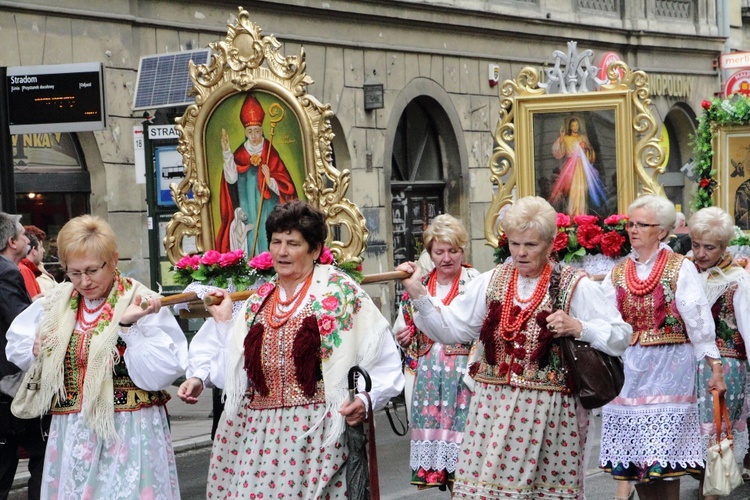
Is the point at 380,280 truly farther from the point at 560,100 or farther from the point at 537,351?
the point at 560,100

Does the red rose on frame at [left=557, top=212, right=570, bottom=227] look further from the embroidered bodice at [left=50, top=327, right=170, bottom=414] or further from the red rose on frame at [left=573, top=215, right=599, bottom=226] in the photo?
the embroidered bodice at [left=50, top=327, right=170, bottom=414]

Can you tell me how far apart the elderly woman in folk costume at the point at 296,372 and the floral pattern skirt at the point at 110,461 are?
0.90 ft

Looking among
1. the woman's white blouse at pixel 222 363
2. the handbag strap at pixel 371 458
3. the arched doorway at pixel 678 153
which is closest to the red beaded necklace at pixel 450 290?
the woman's white blouse at pixel 222 363

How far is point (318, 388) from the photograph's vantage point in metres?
5.78

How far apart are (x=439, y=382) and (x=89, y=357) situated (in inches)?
130

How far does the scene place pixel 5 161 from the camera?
11.5 meters

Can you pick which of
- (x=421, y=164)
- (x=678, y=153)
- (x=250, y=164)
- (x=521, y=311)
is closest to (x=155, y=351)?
(x=521, y=311)

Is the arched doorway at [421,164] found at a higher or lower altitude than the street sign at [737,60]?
lower

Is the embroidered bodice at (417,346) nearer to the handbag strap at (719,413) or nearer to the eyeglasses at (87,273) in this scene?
the handbag strap at (719,413)

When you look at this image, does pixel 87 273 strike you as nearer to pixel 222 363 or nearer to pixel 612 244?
pixel 222 363

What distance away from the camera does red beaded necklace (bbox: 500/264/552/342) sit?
625cm

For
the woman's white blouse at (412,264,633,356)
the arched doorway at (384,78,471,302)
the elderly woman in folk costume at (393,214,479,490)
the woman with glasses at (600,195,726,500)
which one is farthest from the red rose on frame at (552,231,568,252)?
the arched doorway at (384,78,471,302)

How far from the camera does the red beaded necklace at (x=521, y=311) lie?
20.5ft

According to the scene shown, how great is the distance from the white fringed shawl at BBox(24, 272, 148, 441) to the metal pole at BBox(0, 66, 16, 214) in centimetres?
550
